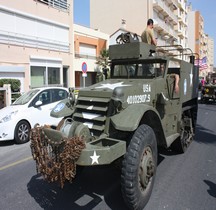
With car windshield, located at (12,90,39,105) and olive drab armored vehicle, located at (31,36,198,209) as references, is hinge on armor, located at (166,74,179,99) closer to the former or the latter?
olive drab armored vehicle, located at (31,36,198,209)

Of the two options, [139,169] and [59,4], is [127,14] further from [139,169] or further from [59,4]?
[139,169]

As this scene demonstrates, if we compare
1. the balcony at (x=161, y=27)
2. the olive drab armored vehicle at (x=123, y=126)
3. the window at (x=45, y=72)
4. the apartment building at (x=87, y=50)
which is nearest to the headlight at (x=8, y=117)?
the olive drab armored vehicle at (x=123, y=126)

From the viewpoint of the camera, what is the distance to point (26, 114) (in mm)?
8297

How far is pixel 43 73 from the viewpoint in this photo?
19.6 metres

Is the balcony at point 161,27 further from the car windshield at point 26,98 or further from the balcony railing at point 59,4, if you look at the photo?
the car windshield at point 26,98

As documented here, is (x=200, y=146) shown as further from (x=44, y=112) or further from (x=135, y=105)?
(x=44, y=112)

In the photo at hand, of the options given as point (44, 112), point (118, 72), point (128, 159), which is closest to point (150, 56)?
point (118, 72)

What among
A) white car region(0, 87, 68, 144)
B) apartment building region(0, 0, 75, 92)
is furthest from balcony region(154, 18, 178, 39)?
white car region(0, 87, 68, 144)

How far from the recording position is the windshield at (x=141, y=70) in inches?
211

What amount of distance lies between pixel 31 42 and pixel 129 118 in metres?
16.3

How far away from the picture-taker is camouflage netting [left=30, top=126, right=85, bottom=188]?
3.29 meters

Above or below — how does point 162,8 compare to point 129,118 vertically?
above

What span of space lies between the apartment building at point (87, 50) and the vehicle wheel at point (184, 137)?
1921cm

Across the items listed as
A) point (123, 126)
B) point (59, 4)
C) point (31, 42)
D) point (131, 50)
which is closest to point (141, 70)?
point (131, 50)
